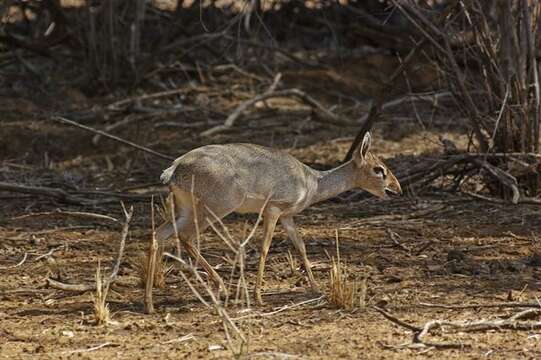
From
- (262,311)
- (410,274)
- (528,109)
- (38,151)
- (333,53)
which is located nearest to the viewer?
(262,311)

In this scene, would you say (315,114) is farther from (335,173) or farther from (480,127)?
(335,173)

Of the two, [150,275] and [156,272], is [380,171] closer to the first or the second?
[156,272]

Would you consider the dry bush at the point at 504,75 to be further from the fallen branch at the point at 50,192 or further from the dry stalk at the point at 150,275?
the dry stalk at the point at 150,275

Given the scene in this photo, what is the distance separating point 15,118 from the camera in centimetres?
1159

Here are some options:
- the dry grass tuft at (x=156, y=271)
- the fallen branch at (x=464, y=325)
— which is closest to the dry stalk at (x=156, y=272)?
the dry grass tuft at (x=156, y=271)

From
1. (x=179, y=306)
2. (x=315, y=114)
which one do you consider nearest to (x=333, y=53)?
(x=315, y=114)

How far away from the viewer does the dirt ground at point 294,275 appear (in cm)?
535

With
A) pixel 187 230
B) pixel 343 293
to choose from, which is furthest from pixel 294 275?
pixel 343 293

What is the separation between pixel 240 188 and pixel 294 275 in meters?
0.91

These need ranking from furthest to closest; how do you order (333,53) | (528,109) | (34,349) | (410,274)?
(333,53)
(528,109)
(410,274)
(34,349)

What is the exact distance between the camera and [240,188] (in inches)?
245

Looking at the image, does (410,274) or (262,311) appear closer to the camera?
(262,311)

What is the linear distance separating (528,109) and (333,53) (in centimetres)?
583

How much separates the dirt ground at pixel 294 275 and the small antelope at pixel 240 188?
0.28m
